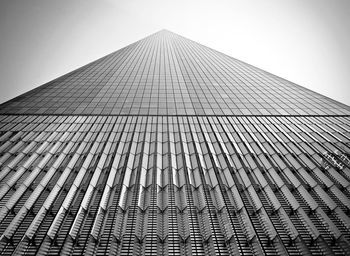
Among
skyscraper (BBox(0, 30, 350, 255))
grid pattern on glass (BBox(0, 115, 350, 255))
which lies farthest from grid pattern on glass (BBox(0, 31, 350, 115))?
grid pattern on glass (BBox(0, 115, 350, 255))

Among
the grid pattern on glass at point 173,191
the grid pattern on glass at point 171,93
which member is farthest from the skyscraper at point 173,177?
the grid pattern on glass at point 171,93

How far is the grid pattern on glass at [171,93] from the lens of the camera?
912 inches

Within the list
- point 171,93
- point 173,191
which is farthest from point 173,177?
point 171,93

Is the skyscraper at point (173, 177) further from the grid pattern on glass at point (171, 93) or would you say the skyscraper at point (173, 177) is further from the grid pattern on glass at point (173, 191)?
the grid pattern on glass at point (171, 93)

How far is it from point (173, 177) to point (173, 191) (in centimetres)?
104

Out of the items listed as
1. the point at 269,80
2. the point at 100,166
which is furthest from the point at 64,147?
the point at 269,80

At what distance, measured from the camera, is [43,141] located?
1586 cm

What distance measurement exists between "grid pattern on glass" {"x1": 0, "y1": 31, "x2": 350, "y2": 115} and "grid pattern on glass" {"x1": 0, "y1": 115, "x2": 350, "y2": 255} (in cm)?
549

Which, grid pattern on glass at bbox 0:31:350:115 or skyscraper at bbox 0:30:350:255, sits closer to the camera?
skyscraper at bbox 0:30:350:255

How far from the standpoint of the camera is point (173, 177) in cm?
1212

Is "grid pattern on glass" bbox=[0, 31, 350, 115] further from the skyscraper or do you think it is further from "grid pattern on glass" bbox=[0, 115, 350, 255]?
"grid pattern on glass" bbox=[0, 115, 350, 255]

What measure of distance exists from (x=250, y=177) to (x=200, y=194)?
320 centimetres

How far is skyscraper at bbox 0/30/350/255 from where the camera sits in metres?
8.56

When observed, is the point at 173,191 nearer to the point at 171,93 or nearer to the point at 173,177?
the point at 173,177
